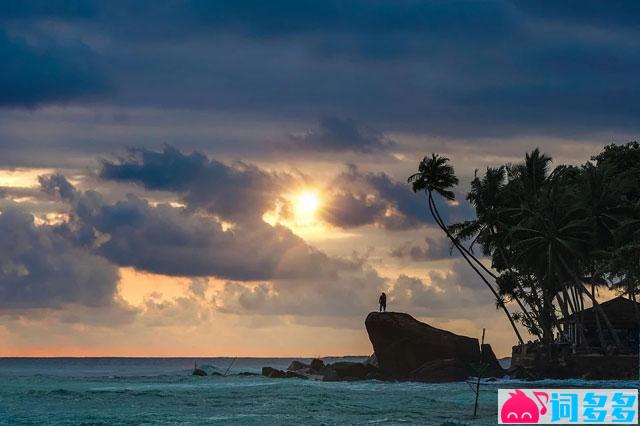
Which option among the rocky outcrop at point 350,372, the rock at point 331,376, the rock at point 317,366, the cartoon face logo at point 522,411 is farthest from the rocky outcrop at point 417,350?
the cartoon face logo at point 522,411

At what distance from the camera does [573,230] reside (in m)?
84.0

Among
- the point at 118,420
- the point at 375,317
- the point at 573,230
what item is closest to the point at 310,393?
the point at 375,317

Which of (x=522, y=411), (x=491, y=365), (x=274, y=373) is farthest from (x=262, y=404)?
(x=274, y=373)

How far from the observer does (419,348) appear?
86188 millimetres

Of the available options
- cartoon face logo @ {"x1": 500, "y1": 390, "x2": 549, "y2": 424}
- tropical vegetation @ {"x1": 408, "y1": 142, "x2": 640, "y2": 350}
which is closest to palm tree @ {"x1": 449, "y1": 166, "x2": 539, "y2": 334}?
tropical vegetation @ {"x1": 408, "y1": 142, "x2": 640, "y2": 350}

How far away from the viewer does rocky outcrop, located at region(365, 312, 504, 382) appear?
84.4 meters

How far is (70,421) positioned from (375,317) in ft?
111

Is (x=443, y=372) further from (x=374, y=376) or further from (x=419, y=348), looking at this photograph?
(x=374, y=376)

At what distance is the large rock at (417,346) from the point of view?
3356 inches

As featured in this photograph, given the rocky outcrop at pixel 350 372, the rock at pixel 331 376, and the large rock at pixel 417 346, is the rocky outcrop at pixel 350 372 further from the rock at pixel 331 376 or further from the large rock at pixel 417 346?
the large rock at pixel 417 346

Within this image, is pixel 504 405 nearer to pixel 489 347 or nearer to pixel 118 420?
pixel 118 420

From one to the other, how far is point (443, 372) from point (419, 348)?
3.25m

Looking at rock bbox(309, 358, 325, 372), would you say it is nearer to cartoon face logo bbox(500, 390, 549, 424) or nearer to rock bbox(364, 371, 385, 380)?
rock bbox(364, 371, 385, 380)

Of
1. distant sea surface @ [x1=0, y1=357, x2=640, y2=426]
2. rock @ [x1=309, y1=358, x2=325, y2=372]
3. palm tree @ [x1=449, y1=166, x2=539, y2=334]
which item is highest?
palm tree @ [x1=449, y1=166, x2=539, y2=334]
